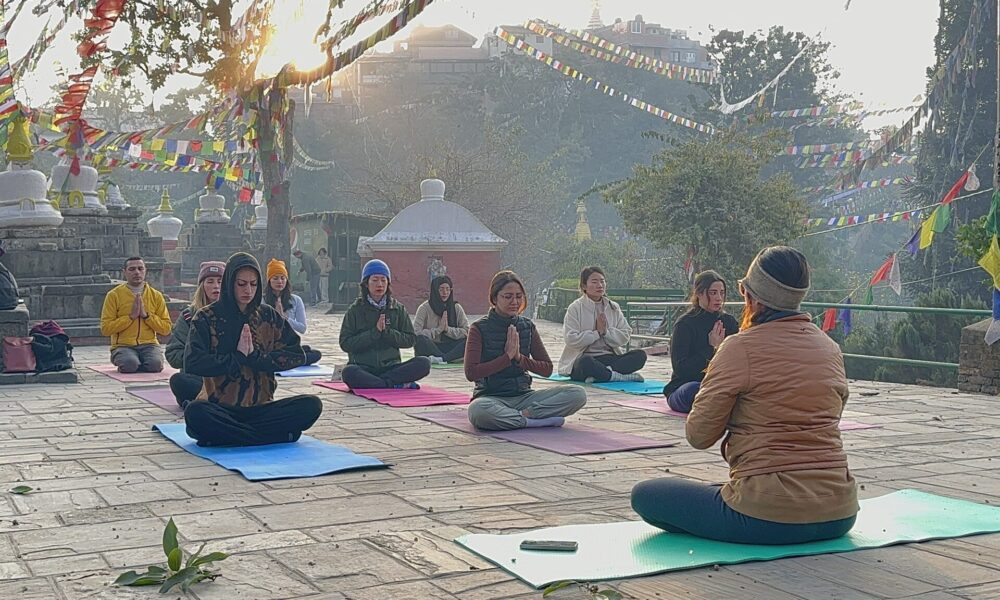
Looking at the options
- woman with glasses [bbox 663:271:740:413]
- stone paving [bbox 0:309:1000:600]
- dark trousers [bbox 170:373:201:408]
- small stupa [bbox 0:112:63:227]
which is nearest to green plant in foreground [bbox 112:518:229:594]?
stone paving [bbox 0:309:1000:600]

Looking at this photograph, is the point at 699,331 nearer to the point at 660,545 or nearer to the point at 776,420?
the point at 660,545

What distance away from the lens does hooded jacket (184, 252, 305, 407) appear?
24.4 ft

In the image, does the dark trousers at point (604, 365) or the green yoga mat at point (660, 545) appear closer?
the green yoga mat at point (660, 545)

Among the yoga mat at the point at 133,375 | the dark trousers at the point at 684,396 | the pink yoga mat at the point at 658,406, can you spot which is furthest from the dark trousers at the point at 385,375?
the dark trousers at the point at 684,396

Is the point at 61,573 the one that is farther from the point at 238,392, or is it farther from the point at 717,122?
the point at 717,122

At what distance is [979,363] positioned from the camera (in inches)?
455

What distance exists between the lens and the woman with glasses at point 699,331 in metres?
9.71

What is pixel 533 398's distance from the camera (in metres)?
8.68

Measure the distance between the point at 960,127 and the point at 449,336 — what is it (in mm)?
15722

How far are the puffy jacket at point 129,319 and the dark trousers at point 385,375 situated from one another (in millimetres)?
2666

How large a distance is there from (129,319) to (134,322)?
0.30ft

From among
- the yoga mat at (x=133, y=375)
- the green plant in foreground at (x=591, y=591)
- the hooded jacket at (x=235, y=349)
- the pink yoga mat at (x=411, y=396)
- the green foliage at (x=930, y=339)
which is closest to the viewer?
the green plant in foreground at (x=591, y=591)

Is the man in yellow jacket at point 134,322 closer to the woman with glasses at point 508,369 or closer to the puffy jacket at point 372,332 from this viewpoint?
the puffy jacket at point 372,332

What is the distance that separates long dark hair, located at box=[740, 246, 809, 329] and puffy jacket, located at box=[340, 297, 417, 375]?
6.53 m
